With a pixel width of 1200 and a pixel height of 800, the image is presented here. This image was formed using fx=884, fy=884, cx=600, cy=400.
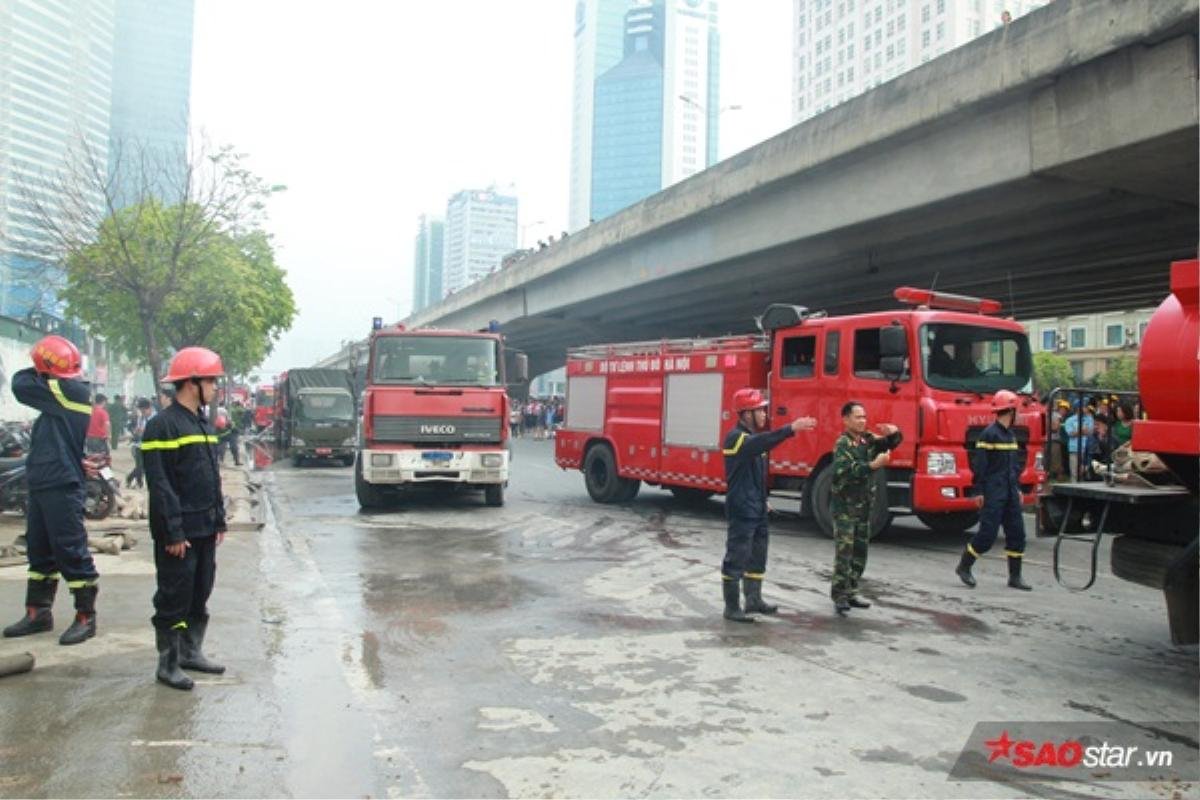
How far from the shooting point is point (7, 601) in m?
6.42

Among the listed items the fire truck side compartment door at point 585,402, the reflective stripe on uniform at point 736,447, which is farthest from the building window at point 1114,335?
the reflective stripe on uniform at point 736,447

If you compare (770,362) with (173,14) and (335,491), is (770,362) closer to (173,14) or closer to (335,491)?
(335,491)

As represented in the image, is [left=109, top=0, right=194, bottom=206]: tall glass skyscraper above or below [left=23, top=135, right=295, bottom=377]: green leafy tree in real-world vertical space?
above

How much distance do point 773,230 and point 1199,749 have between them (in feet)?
45.6

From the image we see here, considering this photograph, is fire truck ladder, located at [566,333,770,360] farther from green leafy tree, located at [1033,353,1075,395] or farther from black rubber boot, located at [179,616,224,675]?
green leafy tree, located at [1033,353,1075,395]

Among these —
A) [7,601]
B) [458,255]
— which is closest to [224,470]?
[7,601]

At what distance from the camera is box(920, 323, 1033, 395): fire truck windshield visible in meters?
9.91

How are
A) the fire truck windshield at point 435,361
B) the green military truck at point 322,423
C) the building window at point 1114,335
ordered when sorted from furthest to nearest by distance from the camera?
1. the building window at point 1114,335
2. the green military truck at point 322,423
3. the fire truck windshield at point 435,361

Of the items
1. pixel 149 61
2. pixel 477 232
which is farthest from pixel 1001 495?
pixel 477 232

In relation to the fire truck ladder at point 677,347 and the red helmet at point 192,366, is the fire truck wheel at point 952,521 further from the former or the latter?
the red helmet at point 192,366

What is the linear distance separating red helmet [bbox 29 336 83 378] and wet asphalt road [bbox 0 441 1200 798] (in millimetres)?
1670

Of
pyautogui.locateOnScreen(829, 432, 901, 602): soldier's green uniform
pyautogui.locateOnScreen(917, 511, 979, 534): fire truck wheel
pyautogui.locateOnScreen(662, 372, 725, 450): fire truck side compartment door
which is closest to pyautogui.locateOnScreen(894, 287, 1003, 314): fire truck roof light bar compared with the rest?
pyautogui.locateOnScreen(917, 511, 979, 534): fire truck wheel

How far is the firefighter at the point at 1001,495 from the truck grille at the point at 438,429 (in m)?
6.83

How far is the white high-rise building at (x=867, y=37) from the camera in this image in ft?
320
